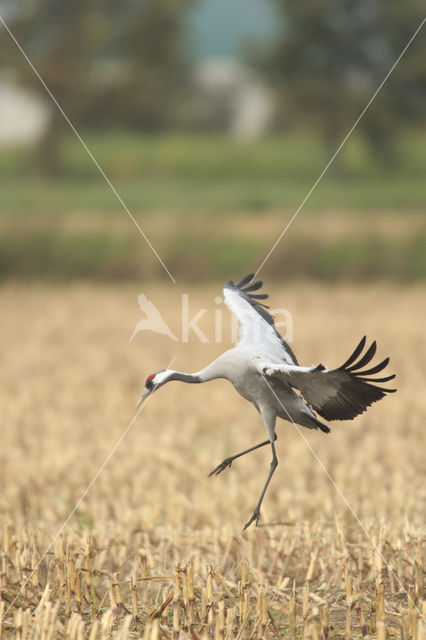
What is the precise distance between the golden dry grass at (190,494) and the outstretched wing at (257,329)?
1119mm

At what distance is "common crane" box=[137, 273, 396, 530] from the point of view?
7.20ft

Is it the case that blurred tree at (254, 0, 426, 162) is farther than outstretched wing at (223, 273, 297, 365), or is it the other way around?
blurred tree at (254, 0, 426, 162)

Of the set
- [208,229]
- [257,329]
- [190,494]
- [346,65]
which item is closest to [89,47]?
[346,65]

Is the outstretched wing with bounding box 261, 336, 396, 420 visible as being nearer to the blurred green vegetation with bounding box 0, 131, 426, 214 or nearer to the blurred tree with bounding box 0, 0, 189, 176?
the blurred green vegetation with bounding box 0, 131, 426, 214

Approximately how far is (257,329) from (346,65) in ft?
107

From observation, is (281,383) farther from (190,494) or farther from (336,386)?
(190,494)

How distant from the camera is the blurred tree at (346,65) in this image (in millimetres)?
31891

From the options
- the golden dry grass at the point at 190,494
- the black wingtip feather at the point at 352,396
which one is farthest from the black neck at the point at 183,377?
the golden dry grass at the point at 190,494

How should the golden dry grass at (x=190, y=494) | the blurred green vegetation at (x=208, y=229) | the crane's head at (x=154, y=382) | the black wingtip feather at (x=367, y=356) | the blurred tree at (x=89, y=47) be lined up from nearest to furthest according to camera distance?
the black wingtip feather at (x=367, y=356)
the crane's head at (x=154, y=382)
the golden dry grass at (x=190, y=494)
the blurred green vegetation at (x=208, y=229)
the blurred tree at (x=89, y=47)

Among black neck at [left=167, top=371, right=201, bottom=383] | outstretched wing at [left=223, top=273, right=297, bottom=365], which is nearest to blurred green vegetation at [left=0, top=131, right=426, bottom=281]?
outstretched wing at [left=223, top=273, right=297, bottom=365]

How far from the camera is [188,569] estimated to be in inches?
140

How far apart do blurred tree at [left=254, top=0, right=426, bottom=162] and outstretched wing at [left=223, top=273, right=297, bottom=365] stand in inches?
1162

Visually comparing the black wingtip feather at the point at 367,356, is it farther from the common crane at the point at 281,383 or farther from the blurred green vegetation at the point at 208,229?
the blurred green vegetation at the point at 208,229

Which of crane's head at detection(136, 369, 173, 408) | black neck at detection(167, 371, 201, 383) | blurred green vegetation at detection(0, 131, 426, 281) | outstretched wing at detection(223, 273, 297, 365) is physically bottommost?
crane's head at detection(136, 369, 173, 408)
